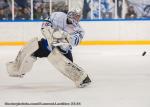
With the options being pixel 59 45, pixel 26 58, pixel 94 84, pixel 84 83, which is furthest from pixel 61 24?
pixel 94 84

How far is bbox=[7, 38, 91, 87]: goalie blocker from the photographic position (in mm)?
6219

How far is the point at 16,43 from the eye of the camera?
496 inches

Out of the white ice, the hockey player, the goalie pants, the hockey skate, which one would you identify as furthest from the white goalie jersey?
the white ice

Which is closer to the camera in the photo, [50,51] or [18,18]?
[50,51]

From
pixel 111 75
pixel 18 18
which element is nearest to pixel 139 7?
pixel 18 18

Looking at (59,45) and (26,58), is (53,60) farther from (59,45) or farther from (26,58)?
(26,58)

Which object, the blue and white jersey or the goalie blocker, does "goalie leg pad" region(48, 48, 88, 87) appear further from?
the blue and white jersey

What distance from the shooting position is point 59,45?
6.18 m

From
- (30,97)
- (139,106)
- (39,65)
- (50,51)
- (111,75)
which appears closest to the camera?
(139,106)

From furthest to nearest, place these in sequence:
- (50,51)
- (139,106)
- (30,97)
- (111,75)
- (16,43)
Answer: (16,43) → (111,75) → (50,51) → (30,97) → (139,106)

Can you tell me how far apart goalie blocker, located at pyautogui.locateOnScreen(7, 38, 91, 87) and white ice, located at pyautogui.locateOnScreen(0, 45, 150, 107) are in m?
0.14

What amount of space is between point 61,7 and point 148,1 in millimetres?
1946

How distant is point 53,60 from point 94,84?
734mm

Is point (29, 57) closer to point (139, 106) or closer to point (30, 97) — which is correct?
point (30, 97)
